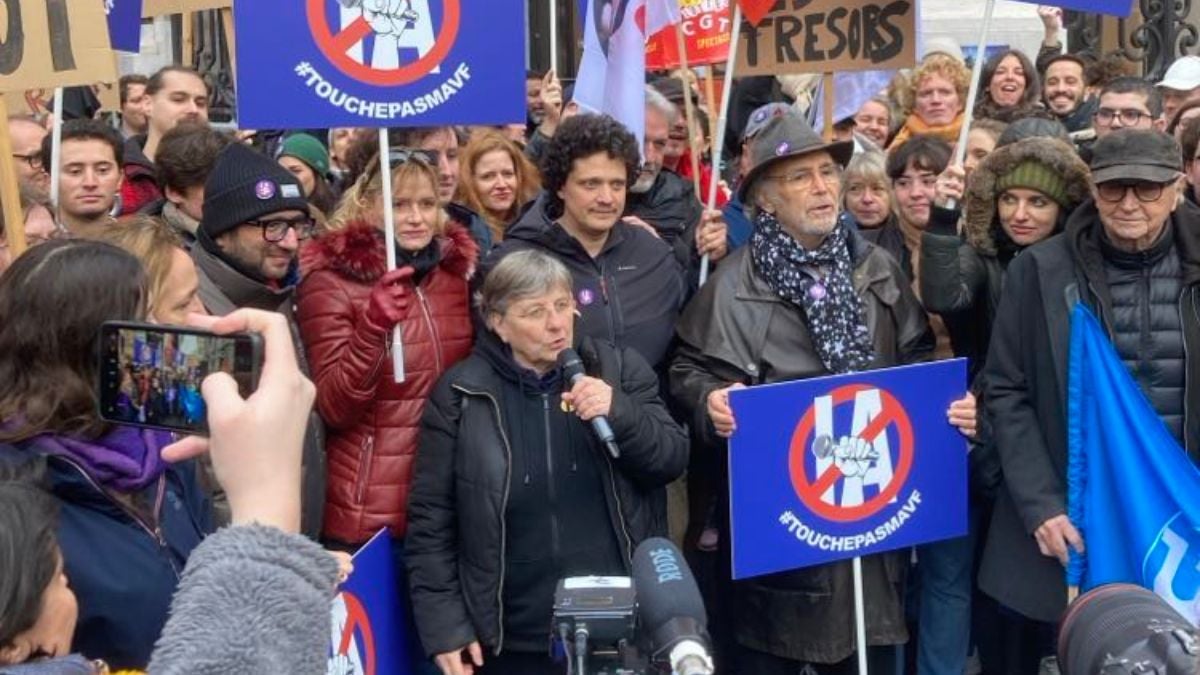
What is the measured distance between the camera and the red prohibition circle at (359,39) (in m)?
5.07

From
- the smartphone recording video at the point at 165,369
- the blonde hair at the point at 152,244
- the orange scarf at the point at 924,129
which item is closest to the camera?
the smartphone recording video at the point at 165,369

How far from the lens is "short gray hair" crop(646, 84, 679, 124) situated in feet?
23.5

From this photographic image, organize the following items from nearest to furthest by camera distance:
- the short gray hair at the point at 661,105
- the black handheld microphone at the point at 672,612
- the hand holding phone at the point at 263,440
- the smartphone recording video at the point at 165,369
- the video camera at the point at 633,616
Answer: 1. the hand holding phone at the point at 263,440
2. the smartphone recording video at the point at 165,369
3. the black handheld microphone at the point at 672,612
4. the video camera at the point at 633,616
5. the short gray hair at the point at 661,105

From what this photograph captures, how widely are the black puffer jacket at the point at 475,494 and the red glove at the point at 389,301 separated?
0.72 ft

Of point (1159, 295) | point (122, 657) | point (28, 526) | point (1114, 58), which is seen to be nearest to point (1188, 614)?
point (1159, 295)

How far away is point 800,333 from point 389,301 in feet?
4.15

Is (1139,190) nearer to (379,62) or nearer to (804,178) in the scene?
(804,178)

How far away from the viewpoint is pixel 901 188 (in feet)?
21.5

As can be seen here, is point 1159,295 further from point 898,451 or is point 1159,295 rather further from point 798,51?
point 798,51

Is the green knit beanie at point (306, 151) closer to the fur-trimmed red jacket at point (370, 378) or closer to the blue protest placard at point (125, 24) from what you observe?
the blue protest placard at point (125, 24)

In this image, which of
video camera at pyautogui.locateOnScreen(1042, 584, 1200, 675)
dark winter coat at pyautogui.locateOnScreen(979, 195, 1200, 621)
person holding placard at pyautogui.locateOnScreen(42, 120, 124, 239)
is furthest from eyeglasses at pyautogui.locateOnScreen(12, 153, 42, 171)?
video camera at pyautogui.locateOnScreen(1042, 584, 1200, 675)

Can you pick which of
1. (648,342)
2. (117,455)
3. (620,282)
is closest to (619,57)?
(620,282)

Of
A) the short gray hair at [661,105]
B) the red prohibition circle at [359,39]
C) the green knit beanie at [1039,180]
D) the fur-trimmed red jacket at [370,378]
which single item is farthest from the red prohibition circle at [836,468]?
the short gray hair at [661,105]

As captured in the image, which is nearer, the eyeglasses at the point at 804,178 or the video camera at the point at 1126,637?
the video camera at the point at 1126,637
